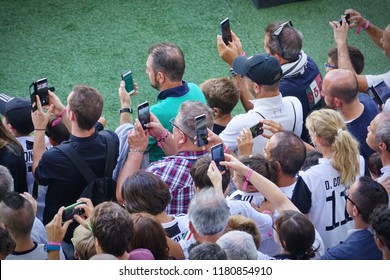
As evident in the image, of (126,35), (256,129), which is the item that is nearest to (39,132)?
(256,129)

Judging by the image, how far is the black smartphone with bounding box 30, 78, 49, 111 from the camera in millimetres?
5258

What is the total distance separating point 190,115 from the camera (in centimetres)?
503

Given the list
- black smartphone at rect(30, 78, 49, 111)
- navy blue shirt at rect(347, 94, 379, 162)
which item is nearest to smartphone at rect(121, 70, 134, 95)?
black smartphone at rect(30, 78, 49, 111)

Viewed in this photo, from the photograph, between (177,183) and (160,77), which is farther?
(160,77)

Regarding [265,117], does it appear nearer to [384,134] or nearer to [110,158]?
[384,134]

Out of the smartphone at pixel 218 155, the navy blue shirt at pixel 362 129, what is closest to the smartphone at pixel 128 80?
the smartphone at pixel 218 155

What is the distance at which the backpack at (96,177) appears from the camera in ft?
16.0

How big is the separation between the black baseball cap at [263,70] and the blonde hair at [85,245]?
183 cm

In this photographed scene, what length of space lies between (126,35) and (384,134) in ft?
13.1

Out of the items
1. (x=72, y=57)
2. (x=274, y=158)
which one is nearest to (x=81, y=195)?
(x=274, y=158)

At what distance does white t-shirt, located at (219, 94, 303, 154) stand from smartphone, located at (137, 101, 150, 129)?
599 millimetres

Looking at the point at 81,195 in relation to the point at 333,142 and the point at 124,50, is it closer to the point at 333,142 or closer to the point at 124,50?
the point at 333,142

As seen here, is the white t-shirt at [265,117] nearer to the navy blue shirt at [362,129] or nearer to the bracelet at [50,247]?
the navy blue shirt at [362,129]

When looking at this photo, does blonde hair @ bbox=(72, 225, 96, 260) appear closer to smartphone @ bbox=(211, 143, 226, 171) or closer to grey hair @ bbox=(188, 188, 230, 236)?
grey hair @ bbox=(188, 188, 230, 236)
